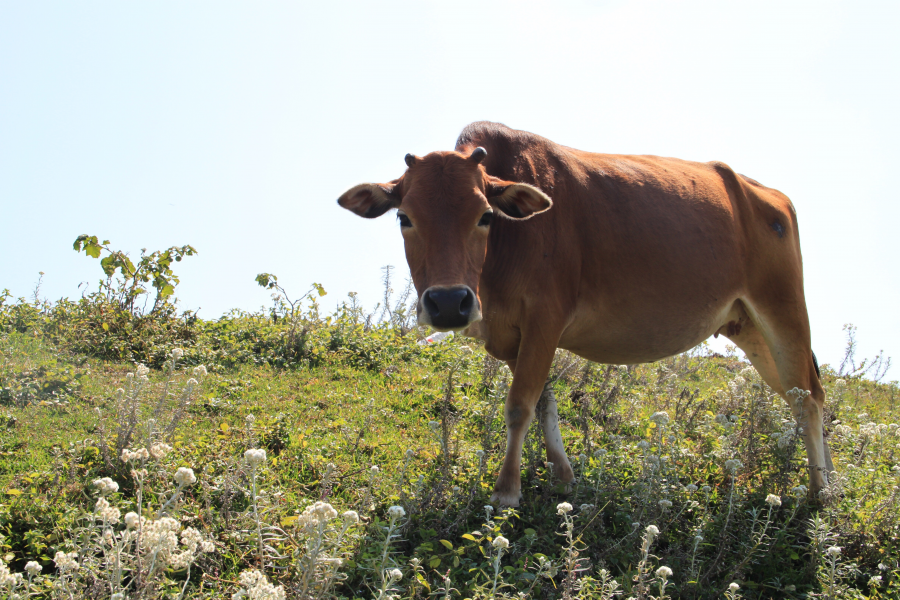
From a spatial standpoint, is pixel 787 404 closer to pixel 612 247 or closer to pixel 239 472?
pixel 612 247

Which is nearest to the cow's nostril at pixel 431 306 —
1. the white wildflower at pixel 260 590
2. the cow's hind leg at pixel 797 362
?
the white wildflower at pixel 260 590

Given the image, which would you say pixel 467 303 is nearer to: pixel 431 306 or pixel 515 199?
pixel 431 306

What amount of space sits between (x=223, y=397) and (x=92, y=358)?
6.30ft

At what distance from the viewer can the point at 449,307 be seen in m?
4.06

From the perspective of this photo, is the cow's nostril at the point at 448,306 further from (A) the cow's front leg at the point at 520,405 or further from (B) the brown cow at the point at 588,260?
(A) the cow's front leg at the point at 520,405

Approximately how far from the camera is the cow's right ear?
4.91 metres

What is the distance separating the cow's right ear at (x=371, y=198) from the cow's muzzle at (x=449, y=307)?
1127 mm

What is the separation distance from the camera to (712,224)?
588 cm

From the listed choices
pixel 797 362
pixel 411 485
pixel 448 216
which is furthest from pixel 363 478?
pixel 797 362

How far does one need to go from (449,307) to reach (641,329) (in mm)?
2200

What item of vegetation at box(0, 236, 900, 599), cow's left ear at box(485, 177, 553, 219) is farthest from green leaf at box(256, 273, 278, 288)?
cow's left ear at box(485, 177, 553, 219)

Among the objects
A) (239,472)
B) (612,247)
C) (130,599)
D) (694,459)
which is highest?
(612,247)

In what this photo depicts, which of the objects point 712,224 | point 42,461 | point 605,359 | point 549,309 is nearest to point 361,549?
point 549,309

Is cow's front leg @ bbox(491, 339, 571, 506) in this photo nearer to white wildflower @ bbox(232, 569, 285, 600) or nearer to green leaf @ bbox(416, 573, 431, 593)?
green leaf @ bbox(416, 573, 431, 593)
